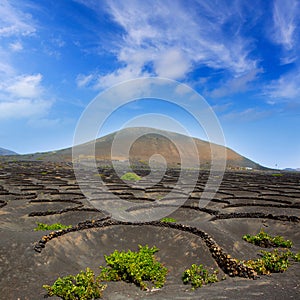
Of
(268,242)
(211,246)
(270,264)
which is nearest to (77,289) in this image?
(211,246)

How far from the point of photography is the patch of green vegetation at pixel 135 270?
1397 cm

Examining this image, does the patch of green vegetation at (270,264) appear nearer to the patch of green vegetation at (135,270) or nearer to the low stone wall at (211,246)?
the low stone wall at (211,246)

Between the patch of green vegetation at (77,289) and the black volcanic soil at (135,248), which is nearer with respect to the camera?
the patch of green vegetation at (77,289)

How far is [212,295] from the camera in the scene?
38.6 feet

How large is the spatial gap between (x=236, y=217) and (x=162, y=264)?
11.2m

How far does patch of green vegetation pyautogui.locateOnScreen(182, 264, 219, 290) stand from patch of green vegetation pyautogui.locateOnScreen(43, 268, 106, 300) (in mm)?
3909

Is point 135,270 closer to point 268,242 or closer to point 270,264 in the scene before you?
point 270,264

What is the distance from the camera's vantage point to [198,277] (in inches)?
537

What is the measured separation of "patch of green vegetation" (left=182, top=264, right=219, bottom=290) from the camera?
43.6 ft

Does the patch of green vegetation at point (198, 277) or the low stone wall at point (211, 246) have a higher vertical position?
the low stone wall at point (211, 246)

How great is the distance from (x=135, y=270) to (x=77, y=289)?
316 cm

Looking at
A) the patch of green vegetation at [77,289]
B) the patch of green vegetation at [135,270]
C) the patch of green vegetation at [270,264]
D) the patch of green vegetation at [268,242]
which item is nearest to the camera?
the patch of green vegetation at [77,289]

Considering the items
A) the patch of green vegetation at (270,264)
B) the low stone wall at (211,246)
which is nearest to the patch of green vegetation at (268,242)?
the patch of green vegetation at (270,264)

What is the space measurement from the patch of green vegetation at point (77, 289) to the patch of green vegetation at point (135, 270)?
65.9 inches
